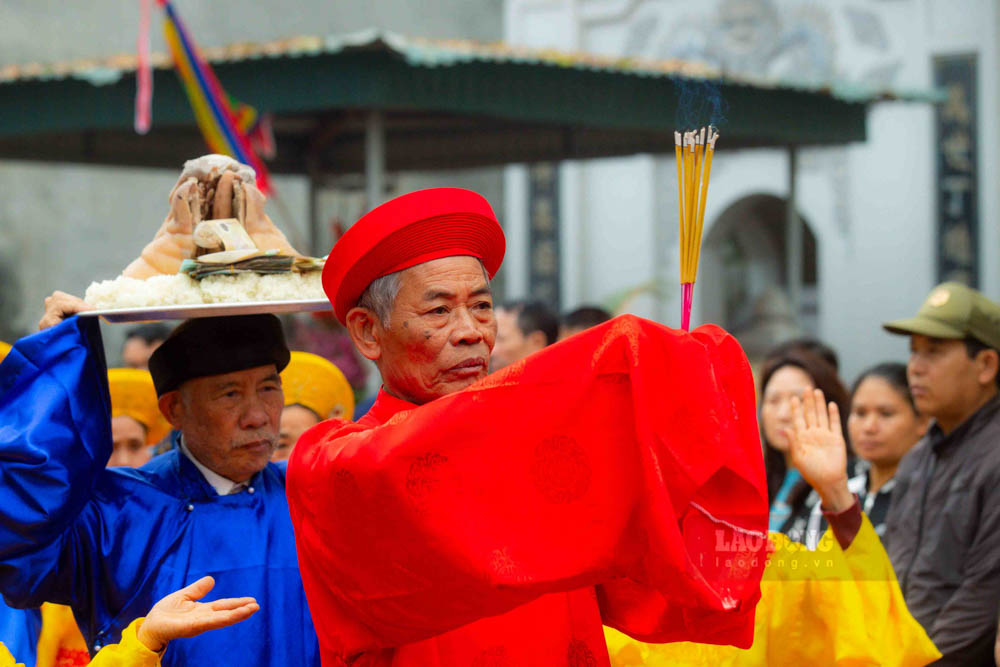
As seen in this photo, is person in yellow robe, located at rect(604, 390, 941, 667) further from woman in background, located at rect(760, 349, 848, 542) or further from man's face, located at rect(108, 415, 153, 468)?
man's face, located at rect(108, 415, 153, 468)

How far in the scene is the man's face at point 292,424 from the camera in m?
4.01

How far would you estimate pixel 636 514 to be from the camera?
1.70m

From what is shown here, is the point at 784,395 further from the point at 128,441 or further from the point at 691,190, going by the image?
the point at 691,190

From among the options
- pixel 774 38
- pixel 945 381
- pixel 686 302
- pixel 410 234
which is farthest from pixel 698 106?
pixel 774 38

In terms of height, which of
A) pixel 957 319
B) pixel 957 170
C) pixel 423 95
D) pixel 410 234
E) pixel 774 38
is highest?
pixel 774 38

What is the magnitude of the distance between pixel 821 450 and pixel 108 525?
1556 mm

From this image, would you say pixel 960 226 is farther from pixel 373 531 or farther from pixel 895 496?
pixel 373 531

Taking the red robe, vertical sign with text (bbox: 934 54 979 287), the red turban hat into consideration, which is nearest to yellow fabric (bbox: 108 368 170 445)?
the red turban hat

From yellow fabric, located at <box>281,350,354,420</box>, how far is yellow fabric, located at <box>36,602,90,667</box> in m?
1.21

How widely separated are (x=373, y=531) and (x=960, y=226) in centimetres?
897

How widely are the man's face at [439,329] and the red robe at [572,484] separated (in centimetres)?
20

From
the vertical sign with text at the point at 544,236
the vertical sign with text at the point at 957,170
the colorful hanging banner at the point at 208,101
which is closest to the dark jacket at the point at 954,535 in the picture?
the colorful hanging banner at the point at 208,101

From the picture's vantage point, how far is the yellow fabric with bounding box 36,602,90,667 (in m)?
2.95

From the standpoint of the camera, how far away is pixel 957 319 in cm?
423
